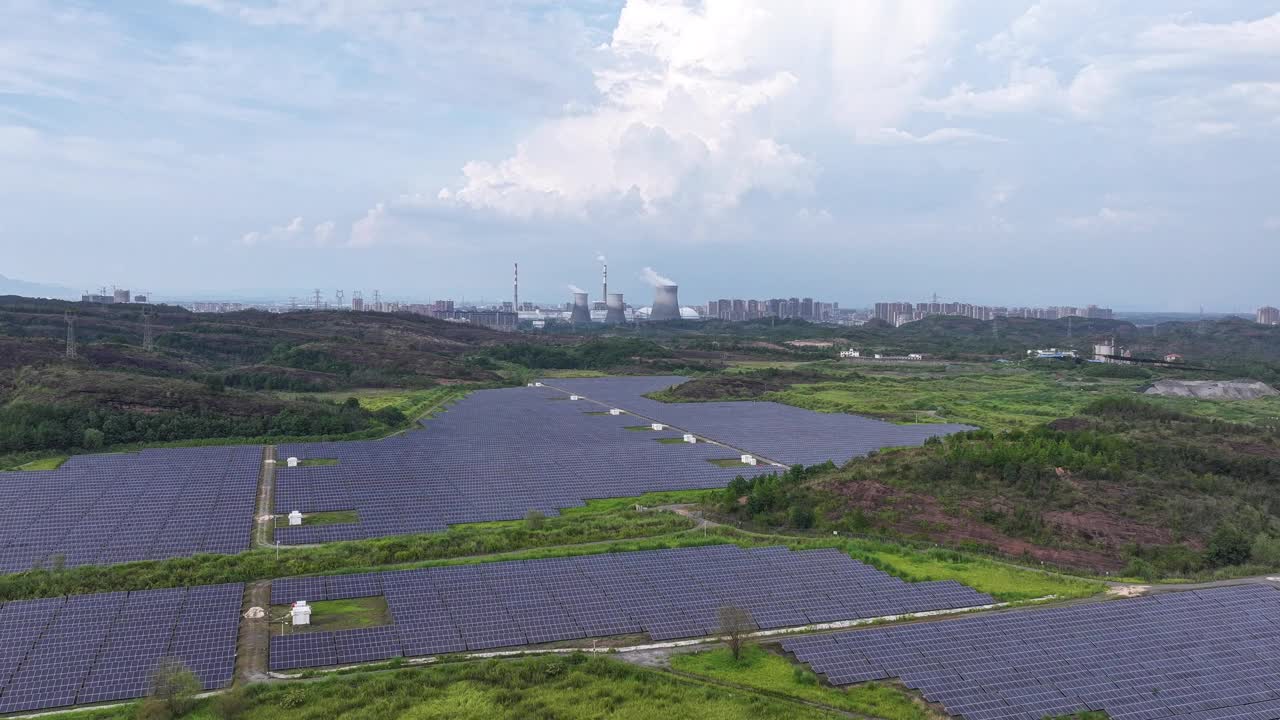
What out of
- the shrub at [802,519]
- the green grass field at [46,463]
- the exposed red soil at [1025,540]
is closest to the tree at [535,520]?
the shrub at [802,519]

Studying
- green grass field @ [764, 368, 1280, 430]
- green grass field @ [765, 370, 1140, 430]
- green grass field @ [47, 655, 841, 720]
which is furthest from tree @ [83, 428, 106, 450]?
green grass field @ [765, 370, 1140, 430]

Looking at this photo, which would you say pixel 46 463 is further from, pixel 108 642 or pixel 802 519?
pixel 802 519

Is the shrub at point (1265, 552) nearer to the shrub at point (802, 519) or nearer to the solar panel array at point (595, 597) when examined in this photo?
the solar panel array at point (595, 597)

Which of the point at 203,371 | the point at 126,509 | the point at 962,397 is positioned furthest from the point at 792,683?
the point at 203,371

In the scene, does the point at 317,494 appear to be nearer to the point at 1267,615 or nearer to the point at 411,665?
the point at 411,665

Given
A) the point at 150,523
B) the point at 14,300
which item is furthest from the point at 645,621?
the point at 14,300

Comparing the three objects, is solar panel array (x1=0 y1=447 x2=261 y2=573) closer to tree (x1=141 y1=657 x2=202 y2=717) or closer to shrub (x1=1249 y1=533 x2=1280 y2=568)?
tree (x1=141 y1=657 x2=202 y2=717)
